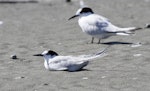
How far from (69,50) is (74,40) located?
50.2 inches

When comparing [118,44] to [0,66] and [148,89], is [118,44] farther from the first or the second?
[148,89]

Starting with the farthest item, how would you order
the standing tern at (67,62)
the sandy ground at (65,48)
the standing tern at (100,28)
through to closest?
the standing tern at (100,28), the standing tern at (67,62), the sandy ground at (65,48)

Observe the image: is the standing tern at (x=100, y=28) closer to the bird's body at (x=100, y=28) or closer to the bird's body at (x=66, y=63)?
the bird's body at (x=100, y=28)

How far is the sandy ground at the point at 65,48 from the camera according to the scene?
7.34 meters

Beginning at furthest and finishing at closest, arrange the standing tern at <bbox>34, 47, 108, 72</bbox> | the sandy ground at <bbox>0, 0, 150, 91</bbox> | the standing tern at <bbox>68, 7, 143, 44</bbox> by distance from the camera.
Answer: the standing tern at <bbox>68, 7, 143, 44</bbox> < the standing tern at <bbox>34, 47, 108, 72</bbox> < the sandy ground at <bbox>0, 0, 150, 91</bbox>

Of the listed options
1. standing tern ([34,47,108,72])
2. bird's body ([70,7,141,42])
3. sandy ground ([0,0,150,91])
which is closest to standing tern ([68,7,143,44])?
bird's body ([70,7,141,42])

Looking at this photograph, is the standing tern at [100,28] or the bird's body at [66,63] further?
the standing tern at [100,28]

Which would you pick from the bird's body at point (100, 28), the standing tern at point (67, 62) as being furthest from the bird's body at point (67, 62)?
the bird's body at point (100, 28)

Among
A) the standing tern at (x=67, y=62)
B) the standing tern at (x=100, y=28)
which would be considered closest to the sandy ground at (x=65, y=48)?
the standing tern at (x=67, y=62)

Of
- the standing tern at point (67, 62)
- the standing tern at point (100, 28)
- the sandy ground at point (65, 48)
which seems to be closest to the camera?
the sandy ground at point (65, 48)

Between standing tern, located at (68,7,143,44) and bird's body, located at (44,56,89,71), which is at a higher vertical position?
standing tern, located at (68,7,143,44)

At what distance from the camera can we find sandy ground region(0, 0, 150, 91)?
7340 mm

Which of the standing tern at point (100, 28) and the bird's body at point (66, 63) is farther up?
the standing tern at point (100, 28)

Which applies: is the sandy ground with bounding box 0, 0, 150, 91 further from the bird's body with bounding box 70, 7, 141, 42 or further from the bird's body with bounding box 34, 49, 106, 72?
the bird's body with bounding box 70, 7, 141, 42
